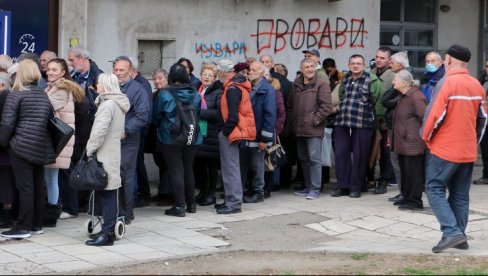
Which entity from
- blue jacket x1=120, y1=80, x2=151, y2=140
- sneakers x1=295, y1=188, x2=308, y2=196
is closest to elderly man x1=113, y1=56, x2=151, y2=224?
blue jacket x1=120, y1=80, x2=151, y2=140

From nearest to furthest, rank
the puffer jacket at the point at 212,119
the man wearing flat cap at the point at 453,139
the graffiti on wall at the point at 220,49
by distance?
1. the man wearing flat cap at the point at 453,139
2. the puffer jacket at the point at 212,119
3. the graffiti on wall at the point at 220,49

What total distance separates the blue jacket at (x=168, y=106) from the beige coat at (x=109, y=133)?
4.59 ft

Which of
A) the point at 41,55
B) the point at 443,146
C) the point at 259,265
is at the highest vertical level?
the point at 41,55

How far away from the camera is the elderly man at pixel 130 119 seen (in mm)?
11086

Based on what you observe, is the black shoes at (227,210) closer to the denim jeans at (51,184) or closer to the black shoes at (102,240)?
the denim jeans at (51,184)

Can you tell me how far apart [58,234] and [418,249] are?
12.1 feet

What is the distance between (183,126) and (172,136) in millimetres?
170

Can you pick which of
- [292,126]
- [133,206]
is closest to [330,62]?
[292,126]

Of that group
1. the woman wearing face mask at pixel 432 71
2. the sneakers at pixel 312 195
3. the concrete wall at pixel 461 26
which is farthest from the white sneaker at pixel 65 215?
the concrete wall at pixel 461 26

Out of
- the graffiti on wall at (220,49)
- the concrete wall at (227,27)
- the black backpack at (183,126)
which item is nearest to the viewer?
the black backpack at (183,126)

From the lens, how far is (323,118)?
1305 centimetres

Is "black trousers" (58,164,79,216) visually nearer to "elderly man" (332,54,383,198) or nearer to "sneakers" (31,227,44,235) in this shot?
"sneakers" (31,227,44,235)

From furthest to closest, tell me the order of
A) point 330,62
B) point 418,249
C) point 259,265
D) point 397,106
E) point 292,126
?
1. point 330,62
2. point 292,126
3. point 397,106
4. point 418,249
5. point 259,265

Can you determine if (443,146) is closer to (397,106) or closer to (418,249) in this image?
(418,249)
